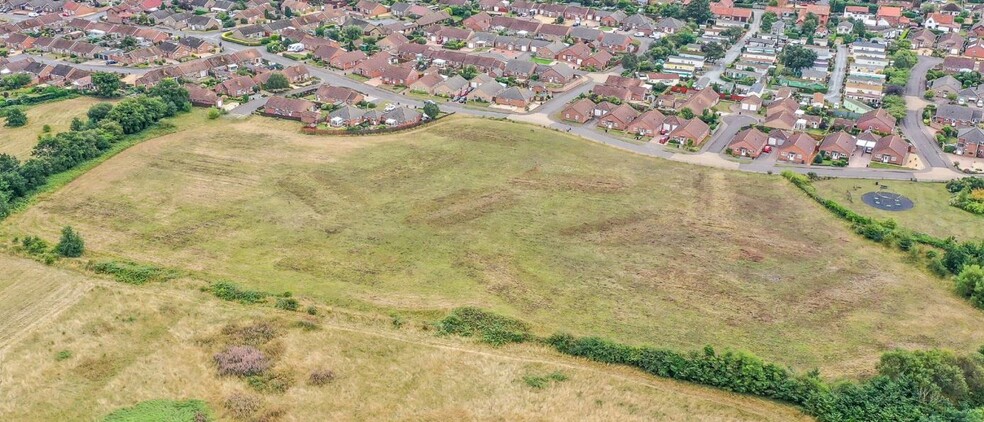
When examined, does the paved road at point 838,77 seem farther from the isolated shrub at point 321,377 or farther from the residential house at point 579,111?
the isolated shrub at point 321,377

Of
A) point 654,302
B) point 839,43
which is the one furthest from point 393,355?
point 839,43

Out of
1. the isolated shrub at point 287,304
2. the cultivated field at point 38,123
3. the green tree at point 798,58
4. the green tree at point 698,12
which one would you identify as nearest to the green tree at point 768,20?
the green tree at point 698,12

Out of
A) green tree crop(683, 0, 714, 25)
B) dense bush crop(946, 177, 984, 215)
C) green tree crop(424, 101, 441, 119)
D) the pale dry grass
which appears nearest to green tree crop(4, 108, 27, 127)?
the pale dry grass

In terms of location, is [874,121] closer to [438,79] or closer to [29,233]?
[438,79]

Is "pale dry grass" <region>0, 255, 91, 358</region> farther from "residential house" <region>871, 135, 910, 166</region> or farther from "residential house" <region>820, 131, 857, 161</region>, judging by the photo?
"residential house" <region>871, 135, 910, 166</region>

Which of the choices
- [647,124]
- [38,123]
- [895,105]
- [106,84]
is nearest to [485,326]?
[647,124]
